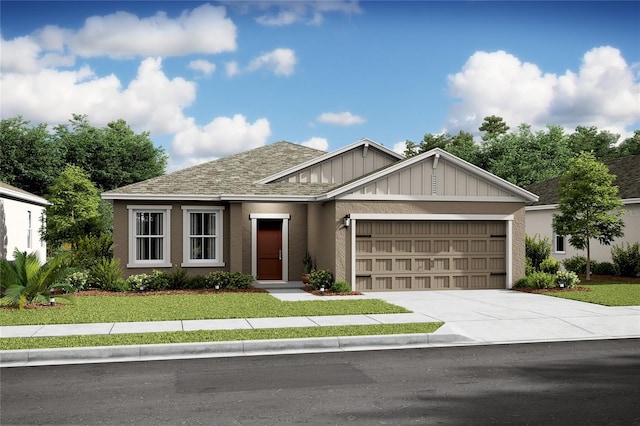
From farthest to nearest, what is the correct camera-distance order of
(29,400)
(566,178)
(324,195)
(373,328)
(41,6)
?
(566,178) → (324,195) → (41,6) → (373,328) → (29,400)

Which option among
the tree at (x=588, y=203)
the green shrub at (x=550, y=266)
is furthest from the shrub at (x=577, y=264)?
the green shrub at (x=550, y=266)

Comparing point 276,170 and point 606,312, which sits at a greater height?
point 276,170

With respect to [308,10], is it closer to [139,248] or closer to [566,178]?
[139,248]

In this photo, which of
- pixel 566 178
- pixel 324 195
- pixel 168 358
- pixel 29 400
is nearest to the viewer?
pixel 29 400

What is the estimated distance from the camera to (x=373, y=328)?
1252 centimetres

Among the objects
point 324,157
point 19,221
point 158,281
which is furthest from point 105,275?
point 19,221

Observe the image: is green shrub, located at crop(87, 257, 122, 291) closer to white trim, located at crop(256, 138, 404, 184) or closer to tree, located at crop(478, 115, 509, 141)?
white trim, located at crop(256, 138, 404, 184)

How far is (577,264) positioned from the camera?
27406 mm

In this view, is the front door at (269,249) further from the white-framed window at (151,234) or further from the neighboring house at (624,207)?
the neighboring house at (624,207)

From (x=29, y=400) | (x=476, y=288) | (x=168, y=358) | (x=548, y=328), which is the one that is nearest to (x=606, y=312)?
(x=548, y=328)

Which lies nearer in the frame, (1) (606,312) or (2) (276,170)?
(1) (606,312)

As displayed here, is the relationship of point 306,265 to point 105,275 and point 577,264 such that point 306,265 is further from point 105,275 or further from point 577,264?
point 577,264

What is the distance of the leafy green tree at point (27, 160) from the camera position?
49431 millimetres

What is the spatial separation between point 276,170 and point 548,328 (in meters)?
14.6
